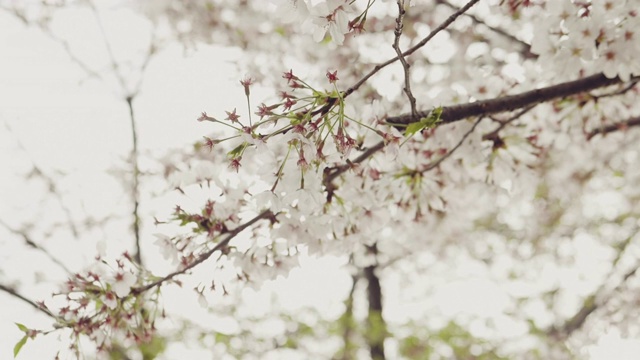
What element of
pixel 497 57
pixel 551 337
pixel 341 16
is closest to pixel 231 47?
pixel 497 57

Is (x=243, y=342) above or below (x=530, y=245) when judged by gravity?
below

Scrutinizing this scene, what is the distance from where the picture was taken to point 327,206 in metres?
1.82

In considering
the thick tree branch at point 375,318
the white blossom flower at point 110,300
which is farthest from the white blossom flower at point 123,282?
the thick tree branch at point 375,318

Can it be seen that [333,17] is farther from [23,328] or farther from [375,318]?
[375,318]

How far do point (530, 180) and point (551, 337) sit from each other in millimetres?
4753

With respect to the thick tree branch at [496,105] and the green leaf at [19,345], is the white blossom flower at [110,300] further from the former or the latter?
the thick tree branch at [496,105]

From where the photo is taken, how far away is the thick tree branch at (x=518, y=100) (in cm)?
172

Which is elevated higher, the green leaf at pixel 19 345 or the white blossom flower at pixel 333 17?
the white blossom flower at pixel 333 17

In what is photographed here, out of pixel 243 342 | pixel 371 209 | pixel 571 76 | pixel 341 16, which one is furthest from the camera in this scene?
pixel 243 342

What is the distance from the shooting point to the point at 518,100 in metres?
1.82

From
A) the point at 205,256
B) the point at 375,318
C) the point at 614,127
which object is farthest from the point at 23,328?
the point at 375,318

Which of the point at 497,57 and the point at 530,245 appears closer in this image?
the point at 497,57

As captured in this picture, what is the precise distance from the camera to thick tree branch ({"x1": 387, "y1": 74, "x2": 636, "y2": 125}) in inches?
67.7

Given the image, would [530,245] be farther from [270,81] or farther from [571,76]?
[571,76]
